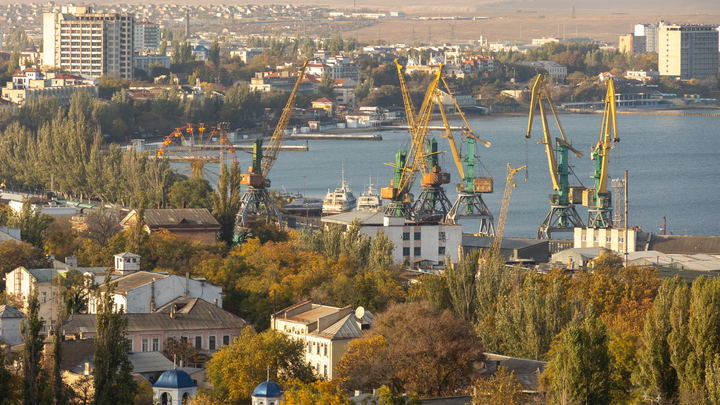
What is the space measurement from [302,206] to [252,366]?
115 feet

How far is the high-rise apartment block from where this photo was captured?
10600 cm

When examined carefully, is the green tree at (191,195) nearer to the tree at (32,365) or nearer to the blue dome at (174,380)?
the blue dome at (174,380)

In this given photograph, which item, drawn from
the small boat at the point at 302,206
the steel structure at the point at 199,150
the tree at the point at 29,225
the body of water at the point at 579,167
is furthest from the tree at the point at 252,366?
the small boat at the point at 302,206

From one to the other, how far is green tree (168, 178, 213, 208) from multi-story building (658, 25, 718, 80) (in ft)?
407

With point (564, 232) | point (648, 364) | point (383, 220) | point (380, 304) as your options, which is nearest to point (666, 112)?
point (564, 232)

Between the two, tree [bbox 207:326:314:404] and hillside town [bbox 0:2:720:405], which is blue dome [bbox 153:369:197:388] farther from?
tree [bbox 207:326:314:404]

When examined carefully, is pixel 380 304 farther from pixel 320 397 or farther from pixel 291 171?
pixel 291 171

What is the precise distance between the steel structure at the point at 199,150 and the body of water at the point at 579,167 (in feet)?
5.91

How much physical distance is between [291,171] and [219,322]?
49606 mm

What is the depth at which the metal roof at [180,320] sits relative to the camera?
24203 millimetres

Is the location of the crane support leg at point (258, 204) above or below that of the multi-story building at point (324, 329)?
above

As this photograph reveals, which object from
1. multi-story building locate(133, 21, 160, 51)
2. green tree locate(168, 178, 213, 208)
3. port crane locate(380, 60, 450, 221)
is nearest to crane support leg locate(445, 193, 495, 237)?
port crane locate(380, 60, 450, 221)

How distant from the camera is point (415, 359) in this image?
802 inches

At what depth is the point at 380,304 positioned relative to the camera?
2684 centimetres
